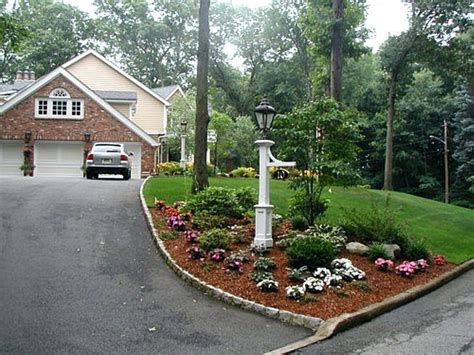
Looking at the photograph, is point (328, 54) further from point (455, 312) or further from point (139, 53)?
point (139, 53)

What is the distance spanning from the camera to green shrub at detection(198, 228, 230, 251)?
9.02 metres

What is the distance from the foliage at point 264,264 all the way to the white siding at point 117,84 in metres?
25.5

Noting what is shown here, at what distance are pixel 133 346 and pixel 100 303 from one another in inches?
60.2

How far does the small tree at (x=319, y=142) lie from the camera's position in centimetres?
1015

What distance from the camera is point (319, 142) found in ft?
33.9

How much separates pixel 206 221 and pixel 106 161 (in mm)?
10991

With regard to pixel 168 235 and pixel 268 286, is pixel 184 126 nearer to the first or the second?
pixel 168 235

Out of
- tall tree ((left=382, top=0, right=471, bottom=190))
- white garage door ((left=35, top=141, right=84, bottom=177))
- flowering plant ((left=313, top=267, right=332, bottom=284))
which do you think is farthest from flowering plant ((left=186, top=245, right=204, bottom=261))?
white garage door ((left=35, top=141, right=84, bottom=177))

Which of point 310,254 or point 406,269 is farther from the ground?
point 310,254

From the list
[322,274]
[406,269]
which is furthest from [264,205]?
[406,269]

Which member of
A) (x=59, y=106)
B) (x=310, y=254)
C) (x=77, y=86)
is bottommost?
(x=310, y=254)

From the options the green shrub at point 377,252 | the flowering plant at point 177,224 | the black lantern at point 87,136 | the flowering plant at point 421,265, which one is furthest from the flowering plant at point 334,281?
the black lantern at point 87,136

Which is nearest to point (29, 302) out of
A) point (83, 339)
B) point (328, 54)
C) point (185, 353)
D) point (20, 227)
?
point (83, 339)

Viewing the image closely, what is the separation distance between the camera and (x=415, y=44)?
22797 millimetres
